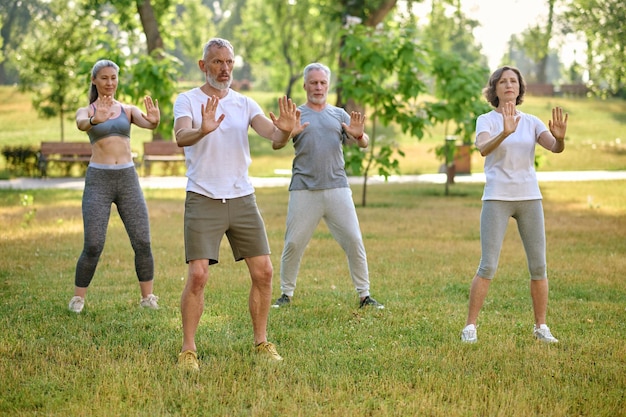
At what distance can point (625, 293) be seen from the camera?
29.9 ft

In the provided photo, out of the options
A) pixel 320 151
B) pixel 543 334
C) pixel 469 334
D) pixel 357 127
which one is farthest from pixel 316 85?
pixel 543 334

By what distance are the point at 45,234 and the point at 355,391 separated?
30.6 feet

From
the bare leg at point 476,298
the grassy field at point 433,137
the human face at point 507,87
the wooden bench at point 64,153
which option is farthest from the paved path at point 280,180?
the human face at point 507,87

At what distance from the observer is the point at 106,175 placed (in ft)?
25.8

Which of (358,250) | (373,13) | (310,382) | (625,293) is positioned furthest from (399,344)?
(373,13)

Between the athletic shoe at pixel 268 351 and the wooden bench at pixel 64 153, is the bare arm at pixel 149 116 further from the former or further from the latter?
the wooden bench at pixel 64 153

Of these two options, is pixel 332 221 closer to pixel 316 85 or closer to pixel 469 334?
pixel 316 85

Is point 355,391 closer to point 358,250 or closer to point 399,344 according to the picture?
point 399,344

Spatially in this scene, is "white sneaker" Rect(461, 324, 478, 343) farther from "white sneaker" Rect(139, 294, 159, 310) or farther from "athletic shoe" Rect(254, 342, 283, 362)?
"white sneaker" Rect(139, 294, 159, 310)

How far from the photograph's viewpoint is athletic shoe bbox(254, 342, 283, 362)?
20.5 ft

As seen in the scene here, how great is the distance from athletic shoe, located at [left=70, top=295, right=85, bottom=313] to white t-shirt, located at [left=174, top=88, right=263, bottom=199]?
2.43 metres

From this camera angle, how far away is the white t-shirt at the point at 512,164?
6.82 m

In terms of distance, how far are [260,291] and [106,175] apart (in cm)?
221

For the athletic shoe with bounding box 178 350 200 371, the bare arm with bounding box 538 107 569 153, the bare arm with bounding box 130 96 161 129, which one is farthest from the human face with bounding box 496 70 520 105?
the athletic shoe with bounding box 178 350 200 371
